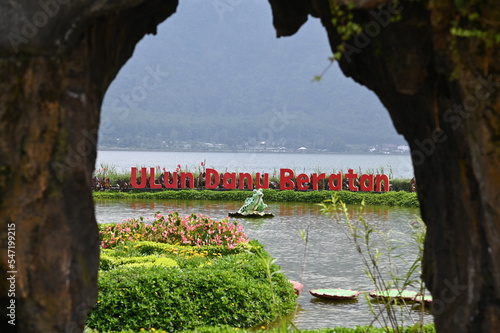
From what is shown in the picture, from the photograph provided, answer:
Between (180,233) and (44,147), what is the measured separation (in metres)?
9.26

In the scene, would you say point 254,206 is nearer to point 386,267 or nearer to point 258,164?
point 386,267

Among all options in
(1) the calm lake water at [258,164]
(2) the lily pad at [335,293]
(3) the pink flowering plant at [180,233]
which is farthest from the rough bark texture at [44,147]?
(1) the calm lake water at [258,164]

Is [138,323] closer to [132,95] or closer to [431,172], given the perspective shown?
[431,172]

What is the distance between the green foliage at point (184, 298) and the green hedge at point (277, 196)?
15342mm

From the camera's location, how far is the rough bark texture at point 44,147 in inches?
107

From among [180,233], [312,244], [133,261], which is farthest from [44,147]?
[312,244]

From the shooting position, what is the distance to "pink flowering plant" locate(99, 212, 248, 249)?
11.6m

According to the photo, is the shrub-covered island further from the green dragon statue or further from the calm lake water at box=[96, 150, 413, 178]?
the calm lake water at box=[96, 150, 413, 178]

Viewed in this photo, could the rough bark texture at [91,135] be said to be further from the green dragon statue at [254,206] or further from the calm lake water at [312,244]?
the green dragon statue at [254,206]

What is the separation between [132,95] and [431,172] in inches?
7830

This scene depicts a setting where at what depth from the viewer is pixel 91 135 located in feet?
10.0

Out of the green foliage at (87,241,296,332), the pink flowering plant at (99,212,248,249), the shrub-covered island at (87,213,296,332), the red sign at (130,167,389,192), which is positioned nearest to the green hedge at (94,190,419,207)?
the red sign at (130,167,389,192)

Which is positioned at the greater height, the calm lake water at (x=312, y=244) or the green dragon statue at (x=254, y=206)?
the green dragon statue at (x=254, y=206)

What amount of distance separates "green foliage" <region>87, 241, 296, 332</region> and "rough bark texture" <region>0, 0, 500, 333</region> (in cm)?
367
